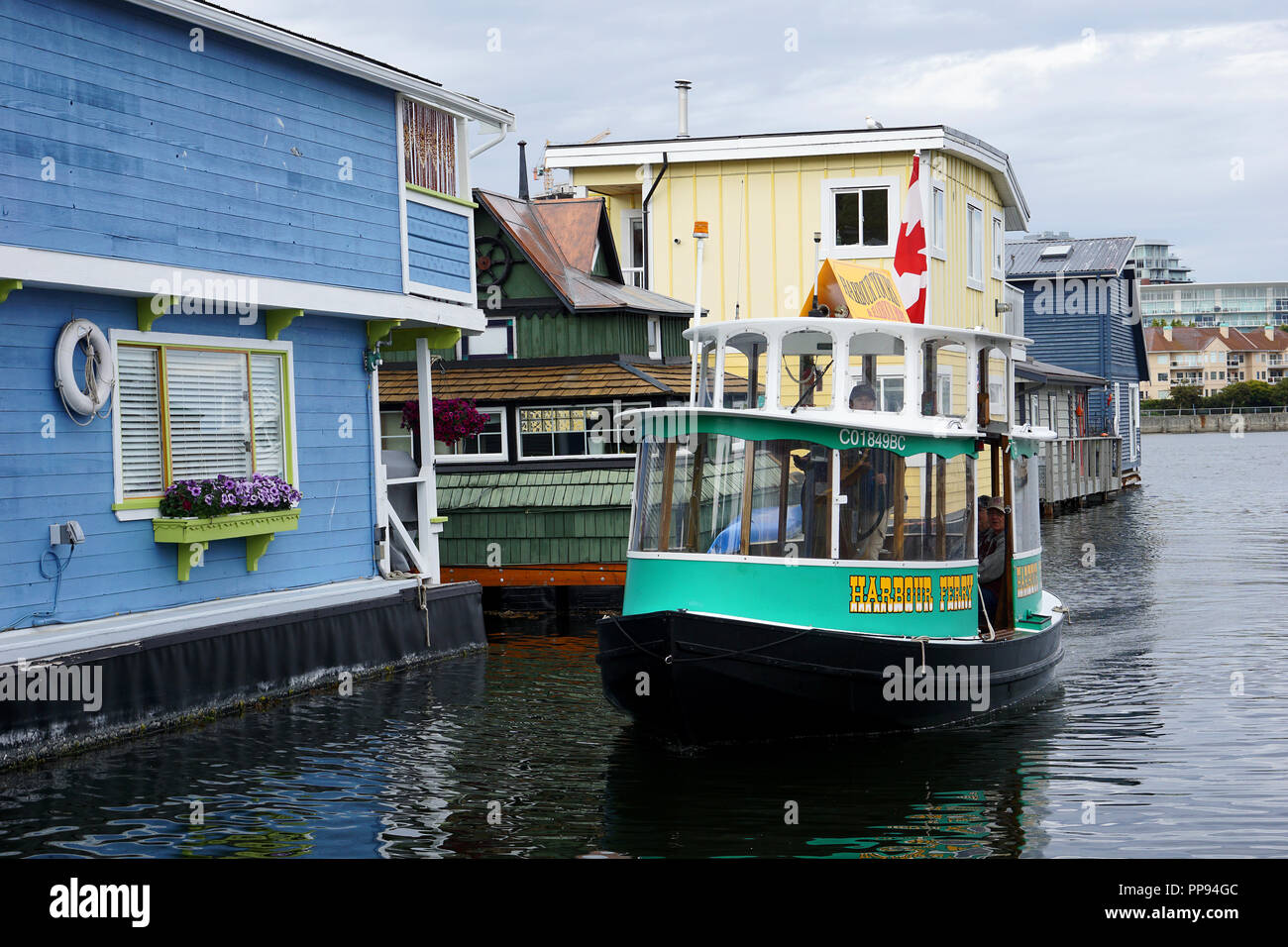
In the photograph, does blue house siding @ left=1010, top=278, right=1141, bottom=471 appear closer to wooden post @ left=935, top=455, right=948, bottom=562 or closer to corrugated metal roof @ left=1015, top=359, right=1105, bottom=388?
corrugated metal roof @ left=1015, top=359, right=1105, bottom=388

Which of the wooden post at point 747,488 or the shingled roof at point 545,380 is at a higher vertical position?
the shingled roof at point 545,380

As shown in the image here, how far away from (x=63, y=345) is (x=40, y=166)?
1.57 meters

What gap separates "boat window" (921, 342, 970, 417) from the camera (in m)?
13.7

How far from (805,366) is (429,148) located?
6552mm

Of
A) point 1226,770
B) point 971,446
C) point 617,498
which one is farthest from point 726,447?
point 617,498

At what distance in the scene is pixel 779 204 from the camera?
2814cm

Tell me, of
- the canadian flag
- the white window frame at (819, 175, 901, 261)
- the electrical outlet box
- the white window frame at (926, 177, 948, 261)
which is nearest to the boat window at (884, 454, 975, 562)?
the canadian flag

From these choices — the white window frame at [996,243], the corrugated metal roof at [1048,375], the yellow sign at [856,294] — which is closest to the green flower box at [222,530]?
the yellow sign at [856,294]

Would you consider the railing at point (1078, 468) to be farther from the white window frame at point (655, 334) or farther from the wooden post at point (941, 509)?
the wooden post at point (941, 509)

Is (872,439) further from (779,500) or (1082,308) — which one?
(1082,308)

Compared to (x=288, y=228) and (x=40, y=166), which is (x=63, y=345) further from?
(x=288, y=228)

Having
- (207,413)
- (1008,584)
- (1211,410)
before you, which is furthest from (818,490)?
(1211,410)

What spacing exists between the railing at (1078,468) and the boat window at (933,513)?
2512 cm

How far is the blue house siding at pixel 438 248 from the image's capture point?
17703 millimetres
